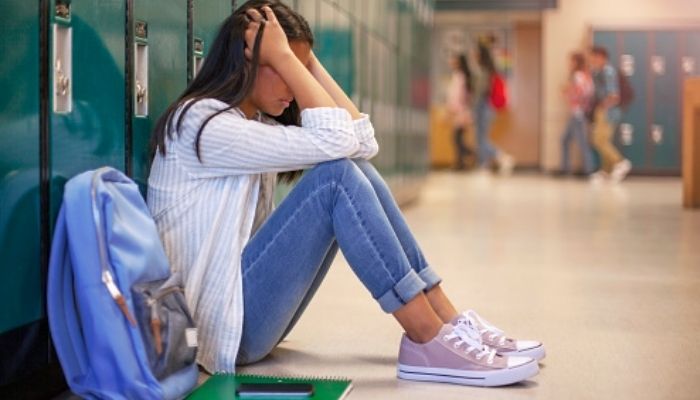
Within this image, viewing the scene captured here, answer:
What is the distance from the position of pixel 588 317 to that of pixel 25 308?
2.18 meters

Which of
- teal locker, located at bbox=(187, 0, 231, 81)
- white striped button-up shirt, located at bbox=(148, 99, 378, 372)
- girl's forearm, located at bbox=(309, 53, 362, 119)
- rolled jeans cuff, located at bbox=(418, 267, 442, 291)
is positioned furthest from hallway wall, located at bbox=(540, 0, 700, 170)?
white striped button-up shirt, located at bbox=(148, 99, 378, 372)

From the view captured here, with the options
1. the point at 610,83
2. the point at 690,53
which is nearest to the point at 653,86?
the point at 690,53

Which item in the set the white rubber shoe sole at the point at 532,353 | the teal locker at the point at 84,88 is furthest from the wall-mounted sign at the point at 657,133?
the teal locker at the point at 84,88

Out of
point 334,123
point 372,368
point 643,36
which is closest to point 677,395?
point 372,368

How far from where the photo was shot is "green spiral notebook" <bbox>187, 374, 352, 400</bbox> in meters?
2.45

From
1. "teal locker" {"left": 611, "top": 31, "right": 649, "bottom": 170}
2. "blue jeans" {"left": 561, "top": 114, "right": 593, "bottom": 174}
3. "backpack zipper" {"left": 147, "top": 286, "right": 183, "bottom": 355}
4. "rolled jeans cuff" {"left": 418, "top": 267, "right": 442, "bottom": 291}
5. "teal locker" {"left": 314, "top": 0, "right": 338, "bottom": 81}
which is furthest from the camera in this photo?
"teal locker" {"left": 611, "top": 31, "right": 649, "bottom": 170}

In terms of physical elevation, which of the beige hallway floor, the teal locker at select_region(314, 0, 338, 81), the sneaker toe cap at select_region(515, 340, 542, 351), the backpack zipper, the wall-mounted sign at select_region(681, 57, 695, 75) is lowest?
the beige hallway floor

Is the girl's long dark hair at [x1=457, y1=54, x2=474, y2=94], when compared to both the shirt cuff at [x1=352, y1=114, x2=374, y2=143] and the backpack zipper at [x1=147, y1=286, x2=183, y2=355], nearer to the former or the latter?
the shirt cuff at [x1=352, y1=114, x2=374, y2=143]

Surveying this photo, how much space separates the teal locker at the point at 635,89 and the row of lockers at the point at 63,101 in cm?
1255

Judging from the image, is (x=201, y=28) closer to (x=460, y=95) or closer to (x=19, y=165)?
(x=19, y=165)

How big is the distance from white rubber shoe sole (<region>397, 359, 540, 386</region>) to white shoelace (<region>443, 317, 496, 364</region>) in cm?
4

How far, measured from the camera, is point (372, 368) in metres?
2.87

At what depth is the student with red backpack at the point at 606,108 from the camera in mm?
14109

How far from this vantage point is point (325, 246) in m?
2.64
